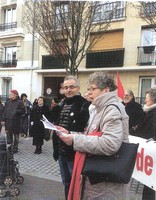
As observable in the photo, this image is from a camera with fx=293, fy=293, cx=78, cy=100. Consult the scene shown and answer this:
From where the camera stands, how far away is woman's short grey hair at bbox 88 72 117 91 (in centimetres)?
230

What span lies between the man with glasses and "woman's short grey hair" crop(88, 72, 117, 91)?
0.78 m

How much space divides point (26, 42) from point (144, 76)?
9424mm

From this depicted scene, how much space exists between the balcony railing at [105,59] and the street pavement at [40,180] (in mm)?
9908

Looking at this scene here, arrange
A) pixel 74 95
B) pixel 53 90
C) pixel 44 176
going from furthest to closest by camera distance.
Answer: pixel 53 90 < pixel 44 176 < pixel 74 95

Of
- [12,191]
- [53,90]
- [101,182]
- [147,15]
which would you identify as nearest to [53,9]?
[147,15]

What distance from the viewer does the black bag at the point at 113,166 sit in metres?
2.06

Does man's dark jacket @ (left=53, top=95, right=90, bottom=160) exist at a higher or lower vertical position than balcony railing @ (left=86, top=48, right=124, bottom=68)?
lower

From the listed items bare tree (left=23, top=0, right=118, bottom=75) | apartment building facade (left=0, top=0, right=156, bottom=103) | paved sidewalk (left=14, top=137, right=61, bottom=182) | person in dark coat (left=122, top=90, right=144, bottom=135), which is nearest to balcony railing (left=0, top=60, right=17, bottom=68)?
apartment building facade (left=0, top=0, right=156, bottom=103)

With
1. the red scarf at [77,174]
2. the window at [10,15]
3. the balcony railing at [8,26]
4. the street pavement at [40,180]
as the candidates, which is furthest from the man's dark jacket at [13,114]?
the balcony railing at [8,26]

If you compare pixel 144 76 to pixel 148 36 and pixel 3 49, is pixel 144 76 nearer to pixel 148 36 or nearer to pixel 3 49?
pixel 148 36

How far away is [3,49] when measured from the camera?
22.0 metres

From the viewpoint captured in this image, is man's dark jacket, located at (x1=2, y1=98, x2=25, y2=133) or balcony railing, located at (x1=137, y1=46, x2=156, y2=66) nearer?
man's dark jacket, located at (x1=2, y1=98, x2=25, y2=133)

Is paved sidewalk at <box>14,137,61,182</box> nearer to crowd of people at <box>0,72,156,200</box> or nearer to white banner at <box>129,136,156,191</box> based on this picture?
white banner at <box>129,136,156,191</box>

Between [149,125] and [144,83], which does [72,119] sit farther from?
[144,83]
